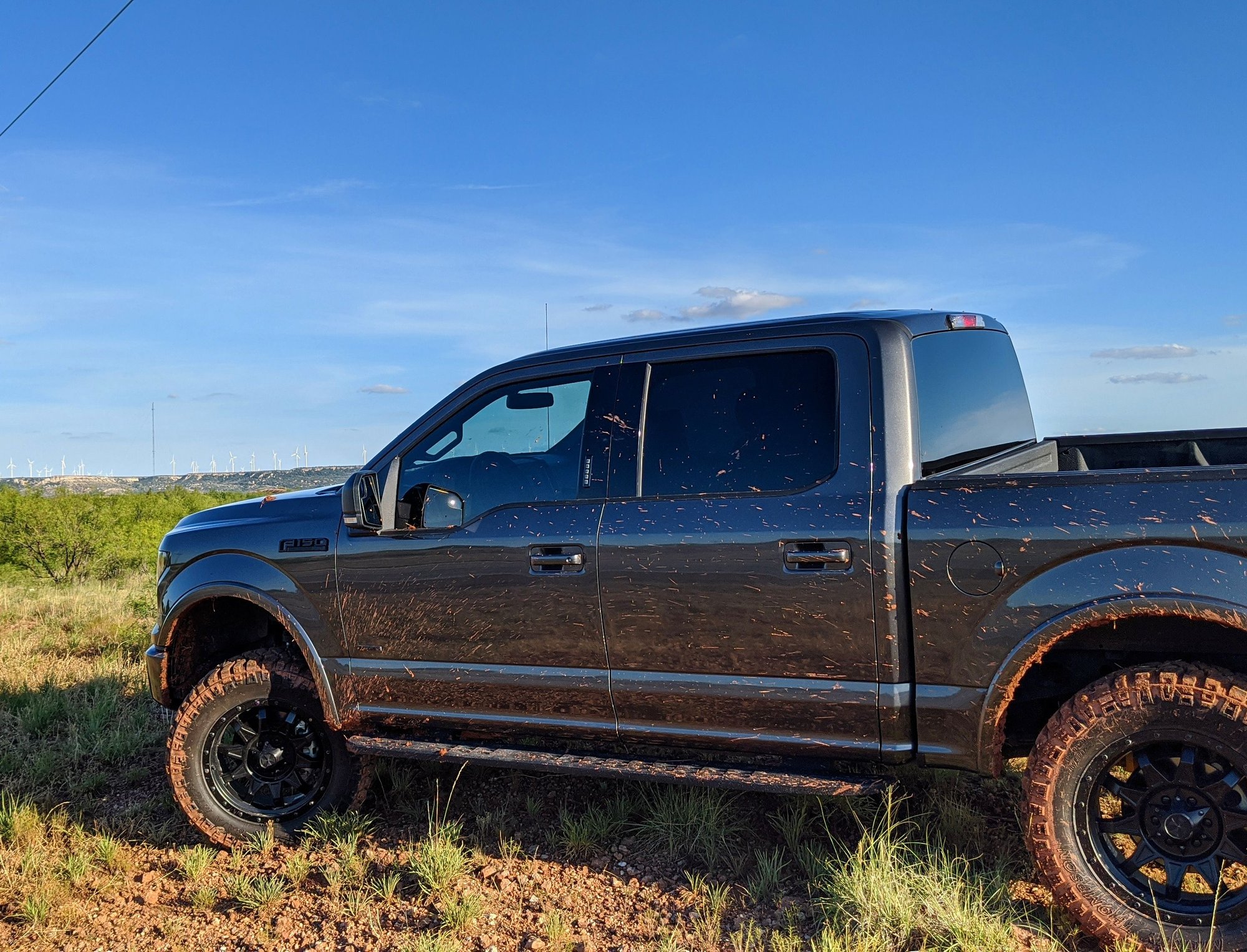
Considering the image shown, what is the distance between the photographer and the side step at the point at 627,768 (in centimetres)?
366

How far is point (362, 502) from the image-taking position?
4504mm

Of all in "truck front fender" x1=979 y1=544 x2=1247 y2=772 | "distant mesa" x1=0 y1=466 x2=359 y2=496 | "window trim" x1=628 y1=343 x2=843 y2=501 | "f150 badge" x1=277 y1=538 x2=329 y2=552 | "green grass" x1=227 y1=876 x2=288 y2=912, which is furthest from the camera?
"distant mesa" x1=0 y1=466 x2=359 y2=496

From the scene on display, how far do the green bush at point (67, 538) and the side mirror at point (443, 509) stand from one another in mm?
20417

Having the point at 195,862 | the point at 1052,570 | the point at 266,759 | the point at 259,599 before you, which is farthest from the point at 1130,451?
the point at 195,862

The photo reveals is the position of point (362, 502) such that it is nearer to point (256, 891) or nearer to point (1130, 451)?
point (256, 891)

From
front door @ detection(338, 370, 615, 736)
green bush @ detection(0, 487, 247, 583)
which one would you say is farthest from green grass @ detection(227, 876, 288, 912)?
green bush @ detection(0, 487, 247, 583)

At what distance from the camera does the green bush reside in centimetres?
2325

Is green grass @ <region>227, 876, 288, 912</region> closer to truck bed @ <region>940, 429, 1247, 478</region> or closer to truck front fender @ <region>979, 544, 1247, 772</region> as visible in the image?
truck front fender @ <region>979, 544, 1247, 772</region>

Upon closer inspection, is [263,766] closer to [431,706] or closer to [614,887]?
[431,706]

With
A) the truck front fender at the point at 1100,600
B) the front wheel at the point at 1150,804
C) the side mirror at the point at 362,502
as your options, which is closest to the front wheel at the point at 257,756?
the side mirror at the point at 362,502

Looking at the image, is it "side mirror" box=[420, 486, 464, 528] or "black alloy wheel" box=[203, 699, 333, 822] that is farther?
"black alloy wheel" box=[203, 699, 333, 822]

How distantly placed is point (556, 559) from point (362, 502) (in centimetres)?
98

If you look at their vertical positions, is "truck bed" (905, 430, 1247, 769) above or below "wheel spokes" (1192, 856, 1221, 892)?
above

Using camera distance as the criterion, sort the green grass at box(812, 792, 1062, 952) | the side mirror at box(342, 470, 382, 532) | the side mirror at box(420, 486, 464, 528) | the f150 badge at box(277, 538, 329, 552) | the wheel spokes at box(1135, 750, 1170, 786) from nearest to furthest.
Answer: the wheel spokes at box(1135, 750, 1170, 786)
the green grass at box(812, 792, 1062, 952)
the side mirror at box(420, 486, 464, 528)
the side mirror at box(342, 470, 382, 532)
the f150 badge at box(277, 538, 329, 552)
